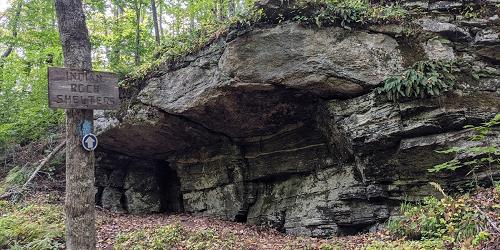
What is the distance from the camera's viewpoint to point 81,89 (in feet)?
18.0

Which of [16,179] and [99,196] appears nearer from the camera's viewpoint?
[16,179]

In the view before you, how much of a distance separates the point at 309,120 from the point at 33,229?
23.7 feet

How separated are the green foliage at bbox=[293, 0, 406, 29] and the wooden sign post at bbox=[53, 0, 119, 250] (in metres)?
5.11

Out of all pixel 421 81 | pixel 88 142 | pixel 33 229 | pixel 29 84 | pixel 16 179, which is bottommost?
pixel 33 229

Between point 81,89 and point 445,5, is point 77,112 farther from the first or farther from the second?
point 445,5

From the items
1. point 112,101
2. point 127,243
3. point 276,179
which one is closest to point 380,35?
point 276,179

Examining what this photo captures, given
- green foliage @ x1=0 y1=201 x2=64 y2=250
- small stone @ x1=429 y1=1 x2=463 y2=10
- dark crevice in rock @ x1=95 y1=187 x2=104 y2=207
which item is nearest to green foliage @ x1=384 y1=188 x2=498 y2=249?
small stone @ x1=429 y1=1 x2=463 y2=10

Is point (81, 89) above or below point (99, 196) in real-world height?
above

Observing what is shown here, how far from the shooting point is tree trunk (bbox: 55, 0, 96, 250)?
17.8 feet

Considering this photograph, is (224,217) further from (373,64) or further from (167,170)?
(373,64)

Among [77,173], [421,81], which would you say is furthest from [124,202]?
[421,81]

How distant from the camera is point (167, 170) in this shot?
13.9 m

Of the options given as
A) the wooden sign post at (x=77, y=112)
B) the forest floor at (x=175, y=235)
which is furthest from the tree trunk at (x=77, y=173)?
the forest floor at (x=175, y=235)

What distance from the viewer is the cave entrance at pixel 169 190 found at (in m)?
13.3
